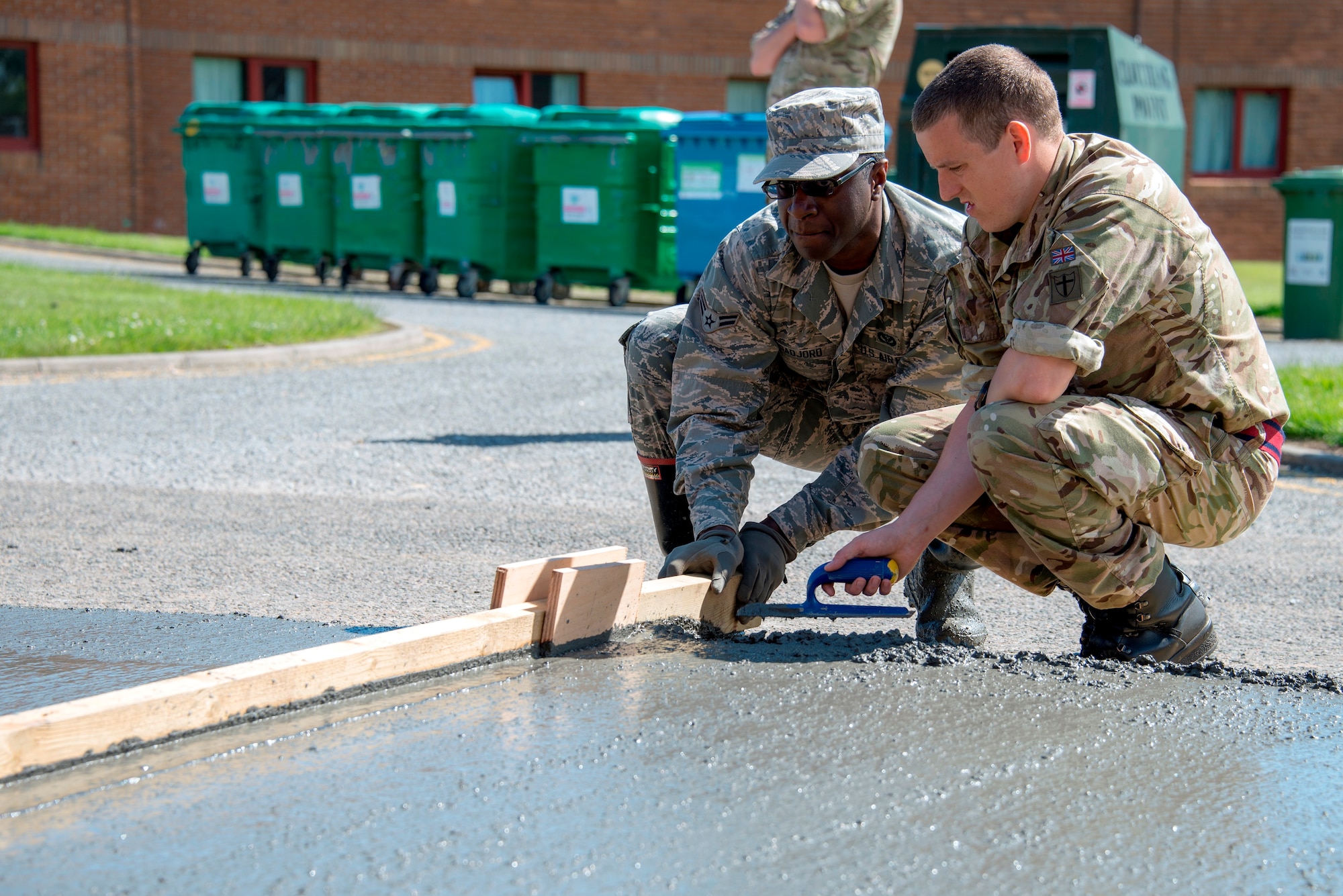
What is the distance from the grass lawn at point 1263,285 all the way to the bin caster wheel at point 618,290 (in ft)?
18.5

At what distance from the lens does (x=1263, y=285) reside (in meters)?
18.4

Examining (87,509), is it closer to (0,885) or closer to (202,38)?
(0,885)

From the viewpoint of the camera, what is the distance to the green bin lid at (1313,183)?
11695mm

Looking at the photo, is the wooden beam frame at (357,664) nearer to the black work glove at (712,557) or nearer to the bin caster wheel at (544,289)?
the black work glove at (712,557)

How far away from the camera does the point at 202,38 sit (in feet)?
70.4

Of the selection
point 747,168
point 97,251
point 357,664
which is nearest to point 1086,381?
point 357,664

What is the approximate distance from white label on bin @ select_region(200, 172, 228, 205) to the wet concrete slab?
1357 centimetres

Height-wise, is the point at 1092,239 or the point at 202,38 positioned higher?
the point at 202,38

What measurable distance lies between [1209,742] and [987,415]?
30.7 inches

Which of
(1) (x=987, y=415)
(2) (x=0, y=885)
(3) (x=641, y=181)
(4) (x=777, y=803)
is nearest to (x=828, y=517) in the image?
(1) (x=987, y=415)

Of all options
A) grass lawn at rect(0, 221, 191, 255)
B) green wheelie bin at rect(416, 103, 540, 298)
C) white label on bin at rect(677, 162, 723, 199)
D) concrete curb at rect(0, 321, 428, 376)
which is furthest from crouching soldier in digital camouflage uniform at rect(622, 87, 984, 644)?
grass lawn at rect(0, 221, 191, 255)

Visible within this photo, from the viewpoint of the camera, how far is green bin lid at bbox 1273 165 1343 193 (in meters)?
11.7

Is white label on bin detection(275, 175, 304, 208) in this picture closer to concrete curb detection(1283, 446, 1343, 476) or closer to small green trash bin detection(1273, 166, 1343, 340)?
small green trash bin detection(1273, 166, 1343, 340)

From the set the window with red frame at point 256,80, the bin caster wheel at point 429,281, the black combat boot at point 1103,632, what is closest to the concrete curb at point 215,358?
the bin caster wheel at point 429,281
